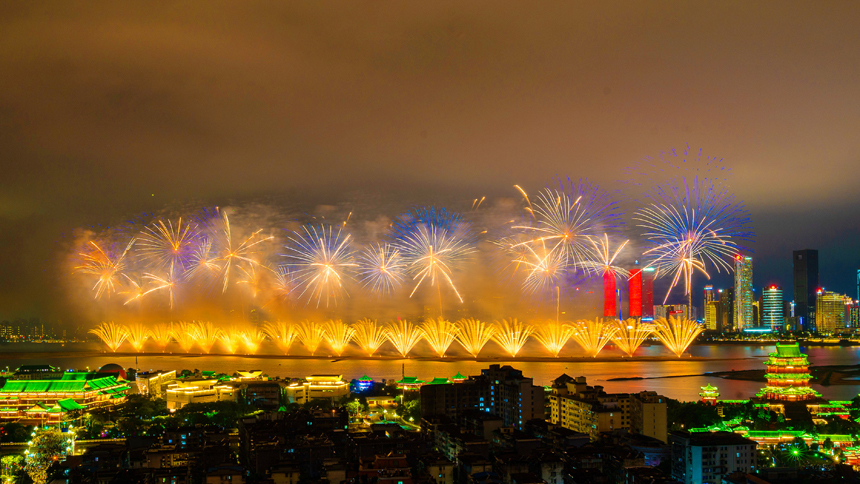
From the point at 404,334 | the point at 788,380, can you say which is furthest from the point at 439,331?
the point at 788,380

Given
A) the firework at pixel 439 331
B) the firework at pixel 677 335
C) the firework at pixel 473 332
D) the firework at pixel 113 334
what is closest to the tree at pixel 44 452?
the firework at pixel 439 331

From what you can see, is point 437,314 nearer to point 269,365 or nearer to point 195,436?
point 269,365

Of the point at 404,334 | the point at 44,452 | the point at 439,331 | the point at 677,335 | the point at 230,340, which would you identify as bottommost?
the point at 44,452

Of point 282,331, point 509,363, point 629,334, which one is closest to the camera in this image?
point 509,363

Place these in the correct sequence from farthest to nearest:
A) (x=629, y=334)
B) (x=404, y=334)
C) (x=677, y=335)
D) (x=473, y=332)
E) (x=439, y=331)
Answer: (x=629, y=334), (x=677, y=335), (x=473, y=332), (x=404, y=334), (x=439, y=331)

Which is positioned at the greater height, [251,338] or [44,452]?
[251,338]

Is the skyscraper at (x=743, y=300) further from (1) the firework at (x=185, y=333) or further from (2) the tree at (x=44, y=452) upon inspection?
(2) the tree at (x=44, y=452)

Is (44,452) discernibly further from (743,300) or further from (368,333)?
(743,300)
